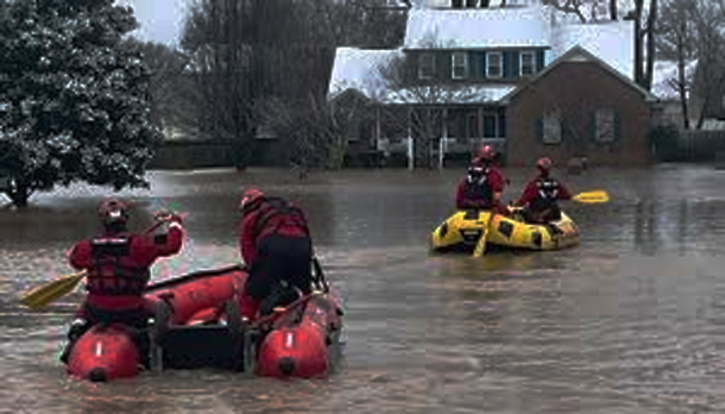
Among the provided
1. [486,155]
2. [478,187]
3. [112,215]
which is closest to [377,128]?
[486,155]

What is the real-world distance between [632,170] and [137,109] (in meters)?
28.6

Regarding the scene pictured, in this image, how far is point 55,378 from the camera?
438 inches

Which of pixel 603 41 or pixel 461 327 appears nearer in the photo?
pixel 461 327

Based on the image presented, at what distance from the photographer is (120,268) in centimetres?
1082

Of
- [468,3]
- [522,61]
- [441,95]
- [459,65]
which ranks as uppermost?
[468,3]

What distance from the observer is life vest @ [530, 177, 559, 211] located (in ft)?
75.2

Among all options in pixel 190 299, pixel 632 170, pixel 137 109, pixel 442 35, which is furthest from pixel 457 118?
pixel 190 299

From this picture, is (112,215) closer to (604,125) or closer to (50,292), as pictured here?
(50,292)

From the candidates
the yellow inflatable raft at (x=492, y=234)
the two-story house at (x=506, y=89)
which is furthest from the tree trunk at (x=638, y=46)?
the yellow inflatable raft at (x=492, y=234)

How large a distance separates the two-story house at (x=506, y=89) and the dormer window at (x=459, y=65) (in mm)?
52

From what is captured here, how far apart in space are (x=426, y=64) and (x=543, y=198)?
4364cm

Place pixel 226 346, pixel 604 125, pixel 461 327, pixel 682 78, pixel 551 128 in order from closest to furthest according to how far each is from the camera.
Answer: pixel 226 346 < pixel 461 327 < pixel 604 125 < pixel 551 128 < pixel 682 78

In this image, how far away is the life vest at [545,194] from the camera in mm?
22906

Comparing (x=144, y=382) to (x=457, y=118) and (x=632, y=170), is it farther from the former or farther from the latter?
(x=457, y=118)
